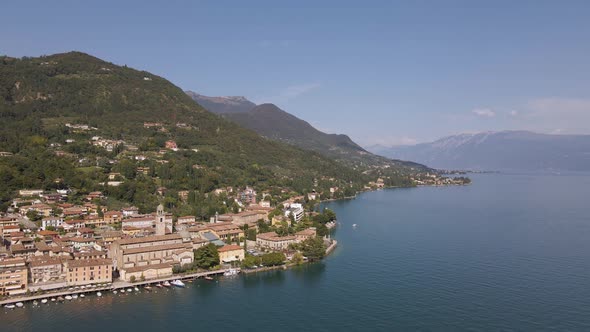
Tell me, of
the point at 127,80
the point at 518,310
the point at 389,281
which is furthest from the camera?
the point at 127,80

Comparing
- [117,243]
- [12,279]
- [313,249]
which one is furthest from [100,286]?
[313,249]

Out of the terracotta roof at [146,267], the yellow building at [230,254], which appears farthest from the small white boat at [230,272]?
the terracotta roof at [146,267]

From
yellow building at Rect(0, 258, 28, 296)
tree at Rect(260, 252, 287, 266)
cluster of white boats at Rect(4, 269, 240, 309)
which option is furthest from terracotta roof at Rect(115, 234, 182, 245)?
tree at Rect(260, 252, 287, 266)

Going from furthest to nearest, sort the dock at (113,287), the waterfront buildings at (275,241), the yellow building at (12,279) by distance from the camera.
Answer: the waterfront buildings at (275,241)
the yellow building at (12,279)
the dock at (113,287)

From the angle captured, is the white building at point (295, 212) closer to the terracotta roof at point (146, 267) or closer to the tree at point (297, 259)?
the tree at point (297, 259)

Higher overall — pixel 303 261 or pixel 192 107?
pixel 192 107

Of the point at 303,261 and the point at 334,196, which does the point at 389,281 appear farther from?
the point at 334,196

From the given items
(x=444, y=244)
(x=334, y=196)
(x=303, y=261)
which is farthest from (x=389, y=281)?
(x=334, y=196)

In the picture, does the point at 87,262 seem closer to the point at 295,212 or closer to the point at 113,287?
the point at 113,287
